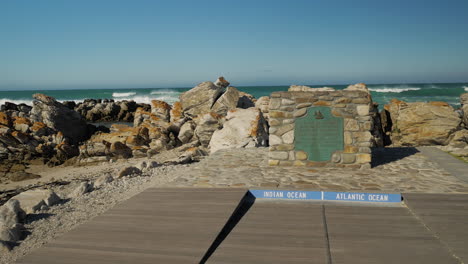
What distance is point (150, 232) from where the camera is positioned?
4805 millimetres

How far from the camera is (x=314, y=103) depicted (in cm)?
832

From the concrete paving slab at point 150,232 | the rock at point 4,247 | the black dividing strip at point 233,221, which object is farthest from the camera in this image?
the rock at point 4,247

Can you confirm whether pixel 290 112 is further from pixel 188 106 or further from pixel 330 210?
pixel 188 106

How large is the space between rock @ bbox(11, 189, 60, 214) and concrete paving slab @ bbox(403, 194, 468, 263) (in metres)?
7.24

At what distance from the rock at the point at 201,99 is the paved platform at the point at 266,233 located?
47.7ft

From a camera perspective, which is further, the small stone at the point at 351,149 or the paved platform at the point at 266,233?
the small stone at the point at 351,149

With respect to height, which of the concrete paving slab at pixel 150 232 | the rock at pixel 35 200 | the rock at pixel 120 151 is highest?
the concrete paving slab at pixel 150 232

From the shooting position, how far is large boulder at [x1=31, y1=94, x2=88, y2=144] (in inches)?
869

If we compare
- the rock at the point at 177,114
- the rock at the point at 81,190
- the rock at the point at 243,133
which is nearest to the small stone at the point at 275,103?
the rock at the point at 243,133

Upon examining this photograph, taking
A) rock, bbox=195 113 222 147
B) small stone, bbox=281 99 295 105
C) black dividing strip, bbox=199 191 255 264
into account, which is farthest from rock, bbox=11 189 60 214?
rock, bbox=195 113 222 147

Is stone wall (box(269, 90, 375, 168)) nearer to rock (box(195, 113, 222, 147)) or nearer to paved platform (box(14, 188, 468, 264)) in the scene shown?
paved platform (box(14, 188, 468, 264))

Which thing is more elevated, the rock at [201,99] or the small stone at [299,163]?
the rock at [201,99]

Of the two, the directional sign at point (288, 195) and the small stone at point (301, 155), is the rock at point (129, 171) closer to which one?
the small stone at point (301, 155)

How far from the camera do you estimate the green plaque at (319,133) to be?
8.23 m
